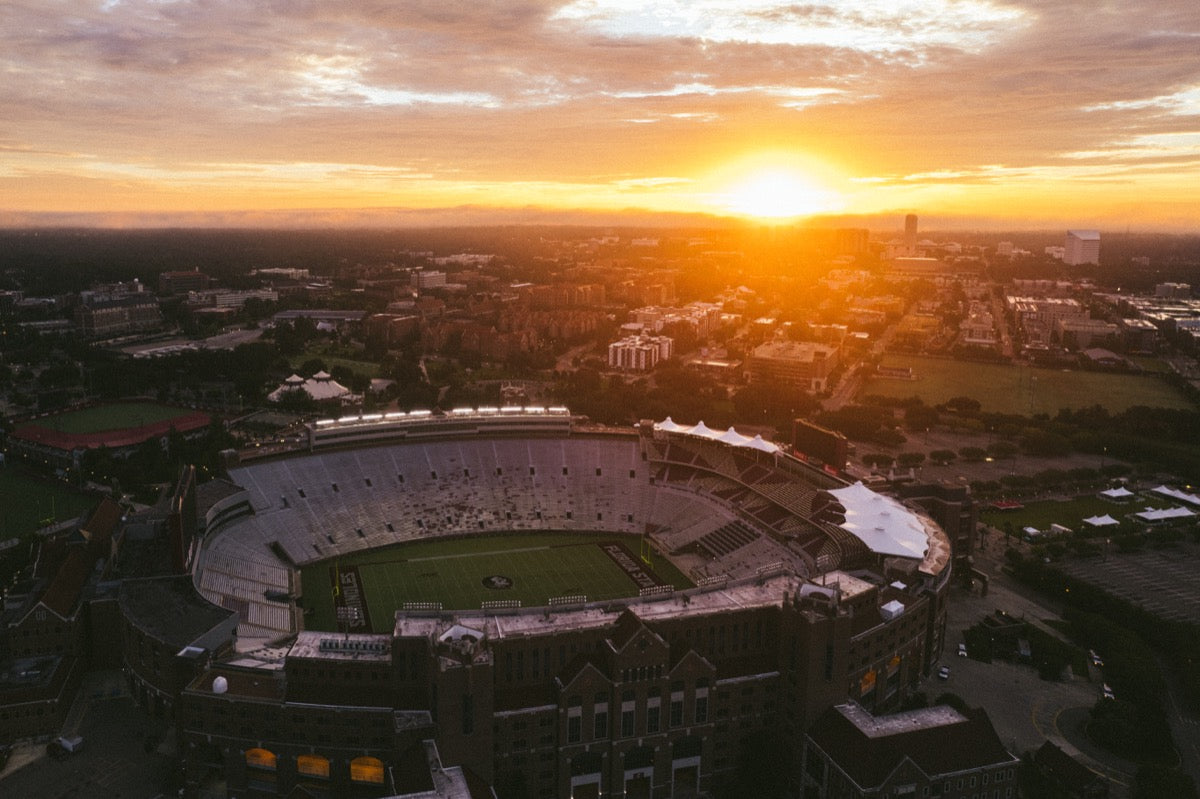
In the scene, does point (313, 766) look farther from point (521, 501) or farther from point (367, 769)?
point (521, 501)

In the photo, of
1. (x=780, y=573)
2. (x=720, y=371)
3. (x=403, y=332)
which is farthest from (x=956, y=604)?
(x=403, y=332)

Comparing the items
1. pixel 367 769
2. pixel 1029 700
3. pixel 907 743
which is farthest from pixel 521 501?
Result: pixel 907 743

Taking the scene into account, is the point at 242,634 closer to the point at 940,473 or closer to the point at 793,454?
the point at 793,454

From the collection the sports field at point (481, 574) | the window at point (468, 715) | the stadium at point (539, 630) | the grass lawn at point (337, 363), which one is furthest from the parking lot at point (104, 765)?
the grass lawn at point (337, 363)

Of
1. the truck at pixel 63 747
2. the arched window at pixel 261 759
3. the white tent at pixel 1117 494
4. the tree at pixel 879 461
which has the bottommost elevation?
the white tent at pixel 1117 494

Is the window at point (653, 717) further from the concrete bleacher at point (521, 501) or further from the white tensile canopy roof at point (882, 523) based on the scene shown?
the concrete bleacher at point (521, 501)

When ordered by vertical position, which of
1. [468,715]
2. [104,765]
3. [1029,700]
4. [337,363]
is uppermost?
[468,715]
